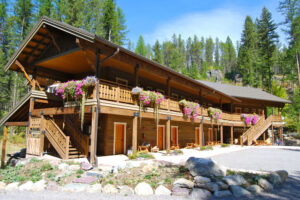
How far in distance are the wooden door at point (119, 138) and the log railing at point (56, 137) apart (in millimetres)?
3540

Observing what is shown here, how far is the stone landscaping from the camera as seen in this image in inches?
264

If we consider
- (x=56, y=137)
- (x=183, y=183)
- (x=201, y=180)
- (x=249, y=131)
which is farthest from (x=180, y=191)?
(x=249, y=131)

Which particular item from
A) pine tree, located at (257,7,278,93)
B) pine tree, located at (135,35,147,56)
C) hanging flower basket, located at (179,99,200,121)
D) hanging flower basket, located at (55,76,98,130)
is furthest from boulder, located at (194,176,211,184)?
pine tree, located at (135,35,147,56)

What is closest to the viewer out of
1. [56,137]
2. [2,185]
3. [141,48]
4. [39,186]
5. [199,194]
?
[199,194]

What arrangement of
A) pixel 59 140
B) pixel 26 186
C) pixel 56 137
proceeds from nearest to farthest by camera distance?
1. pixel 26 186
2. pixel 59 140
3. pixel 56 137

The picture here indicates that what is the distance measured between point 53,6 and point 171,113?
80.7ft

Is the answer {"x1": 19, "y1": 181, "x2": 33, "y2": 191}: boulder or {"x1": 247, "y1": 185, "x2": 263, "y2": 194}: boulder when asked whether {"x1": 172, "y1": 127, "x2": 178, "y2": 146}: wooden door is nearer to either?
{"x1": 247, "y1": 185, "x2": 263, "y2": 194}: boulder

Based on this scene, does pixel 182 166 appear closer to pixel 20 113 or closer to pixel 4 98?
pixel 20 113

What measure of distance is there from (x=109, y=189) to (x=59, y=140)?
5908 mm

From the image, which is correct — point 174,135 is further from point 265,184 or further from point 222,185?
point 222,185

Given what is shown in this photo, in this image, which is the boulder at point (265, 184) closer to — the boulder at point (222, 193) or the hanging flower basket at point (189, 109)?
the boulder at point (222, 193)

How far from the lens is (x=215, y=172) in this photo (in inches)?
296

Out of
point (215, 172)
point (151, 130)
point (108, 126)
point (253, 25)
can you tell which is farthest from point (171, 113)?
point (253, 25)

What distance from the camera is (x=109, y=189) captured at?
23.0 ft
